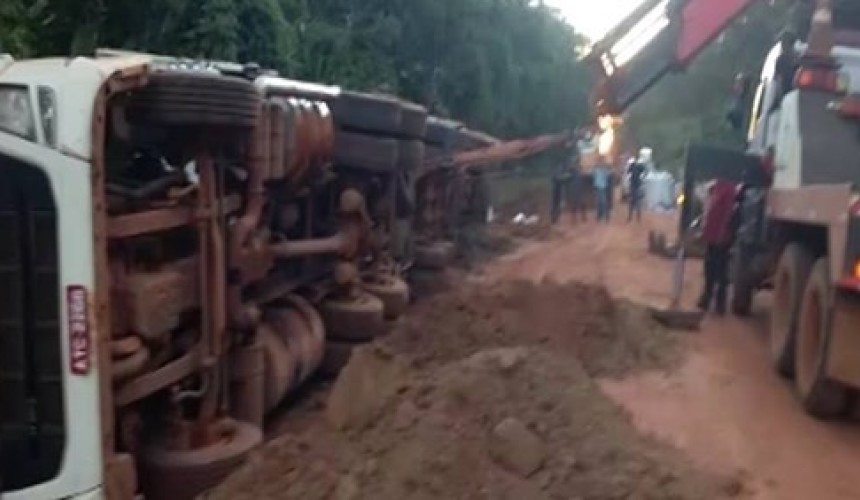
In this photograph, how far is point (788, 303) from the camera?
25.5 ft

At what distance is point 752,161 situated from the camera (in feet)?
31.4

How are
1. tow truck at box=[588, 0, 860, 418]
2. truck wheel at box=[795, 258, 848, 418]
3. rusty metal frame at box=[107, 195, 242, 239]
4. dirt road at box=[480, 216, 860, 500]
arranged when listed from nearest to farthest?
rusty metal frame at box=[107, 195, 242, 239], dirt road at box=[480, 216, 860, 500], tow truck at box=[588, 0, 860, 418], truck wheel at box=[795, 258, 848, 418]

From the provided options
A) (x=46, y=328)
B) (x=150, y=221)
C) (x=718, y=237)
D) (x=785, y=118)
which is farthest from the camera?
(x=718, y=237)

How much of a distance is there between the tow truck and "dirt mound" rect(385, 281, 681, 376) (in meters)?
0.99

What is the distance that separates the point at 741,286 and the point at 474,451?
20.9 ft

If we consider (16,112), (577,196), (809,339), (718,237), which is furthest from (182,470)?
(577,196)

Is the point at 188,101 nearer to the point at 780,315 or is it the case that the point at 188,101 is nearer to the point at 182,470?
the point at 182,470

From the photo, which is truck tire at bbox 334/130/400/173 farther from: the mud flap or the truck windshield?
the truck windshield

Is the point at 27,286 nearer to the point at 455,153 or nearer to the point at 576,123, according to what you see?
the point at 455,153

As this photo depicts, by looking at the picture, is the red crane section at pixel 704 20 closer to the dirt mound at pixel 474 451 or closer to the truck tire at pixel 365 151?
the truck tire at pixel 365 151

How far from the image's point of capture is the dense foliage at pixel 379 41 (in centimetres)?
1143

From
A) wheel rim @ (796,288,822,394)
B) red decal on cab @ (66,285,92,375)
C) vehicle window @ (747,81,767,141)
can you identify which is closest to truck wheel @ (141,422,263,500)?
red decal on cab @ (66,285,92,375)

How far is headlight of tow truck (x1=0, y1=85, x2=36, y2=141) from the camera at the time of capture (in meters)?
3.60

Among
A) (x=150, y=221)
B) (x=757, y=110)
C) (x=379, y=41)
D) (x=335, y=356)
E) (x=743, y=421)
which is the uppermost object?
(x=379, y=41)
